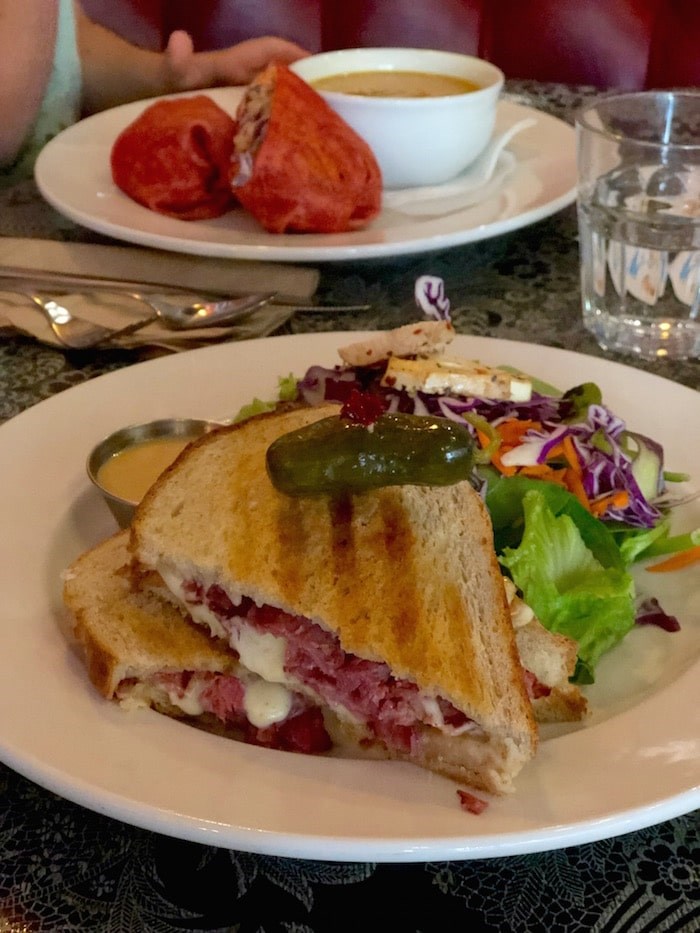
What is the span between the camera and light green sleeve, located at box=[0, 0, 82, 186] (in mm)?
3982

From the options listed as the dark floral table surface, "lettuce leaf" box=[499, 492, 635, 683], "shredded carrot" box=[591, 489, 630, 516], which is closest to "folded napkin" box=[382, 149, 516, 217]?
"shredded carrot" box=[591, 489, 630, 516]

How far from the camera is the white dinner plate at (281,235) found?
7.91ft

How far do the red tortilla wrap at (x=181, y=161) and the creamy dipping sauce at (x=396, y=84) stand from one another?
55 centimetres

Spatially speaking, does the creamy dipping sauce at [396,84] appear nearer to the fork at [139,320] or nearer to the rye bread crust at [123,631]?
the fork at [139,320]

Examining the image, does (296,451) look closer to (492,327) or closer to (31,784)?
(31,784)

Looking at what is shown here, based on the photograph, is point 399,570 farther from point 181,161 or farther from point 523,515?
point 181,161

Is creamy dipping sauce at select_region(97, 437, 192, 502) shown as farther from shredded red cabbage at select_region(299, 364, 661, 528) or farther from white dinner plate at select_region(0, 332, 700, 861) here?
shredded red cabbage at select_region(299, 364, 661, 528)

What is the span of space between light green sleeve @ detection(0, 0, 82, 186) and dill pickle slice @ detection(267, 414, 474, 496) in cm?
309

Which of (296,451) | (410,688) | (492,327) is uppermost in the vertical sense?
(296,451)

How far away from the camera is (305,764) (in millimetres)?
1116

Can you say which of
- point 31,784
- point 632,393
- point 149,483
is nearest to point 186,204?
point 149,483

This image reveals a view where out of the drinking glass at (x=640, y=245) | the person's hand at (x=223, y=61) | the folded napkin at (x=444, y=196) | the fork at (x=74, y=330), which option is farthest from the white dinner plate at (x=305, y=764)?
the person's hand at (x=223, y=61)

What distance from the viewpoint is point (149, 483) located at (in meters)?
1.73

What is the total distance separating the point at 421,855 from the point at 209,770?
0.28 m
